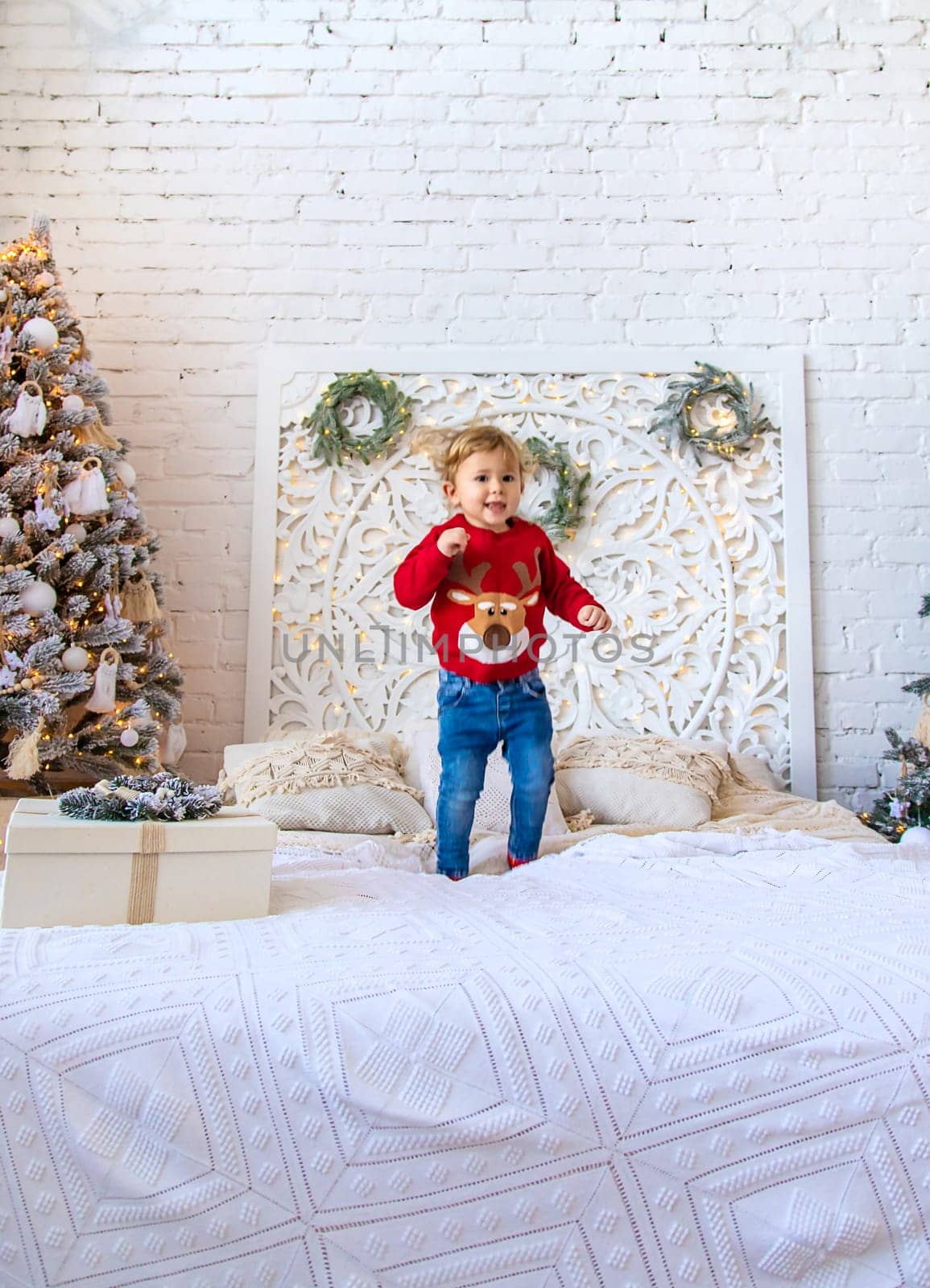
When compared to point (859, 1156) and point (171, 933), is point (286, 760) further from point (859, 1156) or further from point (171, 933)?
point (859, 1156)

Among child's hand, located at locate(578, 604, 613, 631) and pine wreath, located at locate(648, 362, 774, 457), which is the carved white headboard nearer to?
pine wreath, located at locate(648, 362, 774, 457)

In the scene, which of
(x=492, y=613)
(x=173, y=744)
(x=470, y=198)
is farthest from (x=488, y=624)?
(x=470, y=198)

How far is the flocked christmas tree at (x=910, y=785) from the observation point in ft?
8.60

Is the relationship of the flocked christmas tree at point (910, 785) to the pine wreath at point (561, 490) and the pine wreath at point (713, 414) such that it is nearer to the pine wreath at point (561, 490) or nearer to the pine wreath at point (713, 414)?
the pine wreath at point (713, 414)

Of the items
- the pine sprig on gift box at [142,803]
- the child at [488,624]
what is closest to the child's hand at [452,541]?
the child at [488,624]

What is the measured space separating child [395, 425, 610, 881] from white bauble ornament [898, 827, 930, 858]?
0.68m

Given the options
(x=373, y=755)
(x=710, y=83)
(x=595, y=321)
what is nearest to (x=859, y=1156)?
(x=373, y=755)

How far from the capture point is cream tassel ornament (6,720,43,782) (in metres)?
2.31

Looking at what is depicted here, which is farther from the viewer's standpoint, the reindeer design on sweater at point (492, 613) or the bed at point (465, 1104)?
the reindeer design on sweater at point (492, 613)

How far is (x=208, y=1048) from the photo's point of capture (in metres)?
0.84

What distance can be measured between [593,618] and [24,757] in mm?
1331

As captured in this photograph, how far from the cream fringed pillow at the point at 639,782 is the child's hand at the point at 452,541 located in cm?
72

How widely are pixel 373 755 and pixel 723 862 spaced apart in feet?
3.32

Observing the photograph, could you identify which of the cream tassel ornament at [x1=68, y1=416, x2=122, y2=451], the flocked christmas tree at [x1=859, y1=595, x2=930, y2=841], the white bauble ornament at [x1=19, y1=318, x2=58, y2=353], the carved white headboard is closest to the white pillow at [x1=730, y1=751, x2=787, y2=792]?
the carved white headboard
